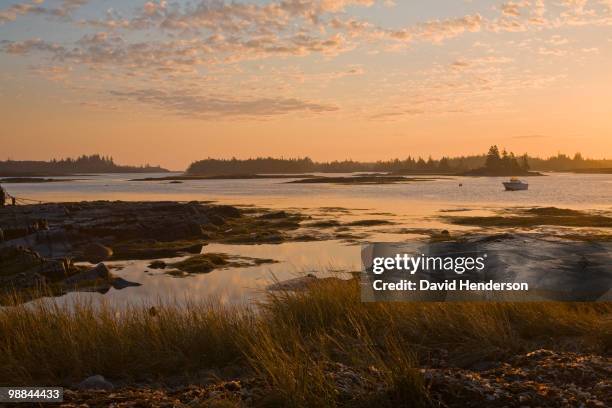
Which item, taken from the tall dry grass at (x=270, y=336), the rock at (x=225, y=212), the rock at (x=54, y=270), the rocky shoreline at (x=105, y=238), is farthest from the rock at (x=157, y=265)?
the rock at (x=225, y=212)

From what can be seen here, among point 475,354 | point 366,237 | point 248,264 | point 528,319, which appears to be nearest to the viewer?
point 475,354

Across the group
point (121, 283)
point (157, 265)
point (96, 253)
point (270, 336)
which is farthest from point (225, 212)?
point (270, 336)

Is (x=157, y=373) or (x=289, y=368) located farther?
(x=157, y=373)

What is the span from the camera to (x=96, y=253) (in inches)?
1188

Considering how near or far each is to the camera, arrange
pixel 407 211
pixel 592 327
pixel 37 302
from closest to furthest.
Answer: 1. pixel 592 327
2. pixel 37 302
3. pixel 407 211

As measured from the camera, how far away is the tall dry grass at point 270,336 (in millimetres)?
7781

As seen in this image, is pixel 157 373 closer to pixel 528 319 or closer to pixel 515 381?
pixel 515 381

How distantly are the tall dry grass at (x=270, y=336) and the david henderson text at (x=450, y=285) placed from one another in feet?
4.18

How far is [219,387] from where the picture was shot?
6.06 metres

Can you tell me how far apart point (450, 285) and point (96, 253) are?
23385 mm

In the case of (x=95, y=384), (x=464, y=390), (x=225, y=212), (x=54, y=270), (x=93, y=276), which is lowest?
(x=93, y=276)

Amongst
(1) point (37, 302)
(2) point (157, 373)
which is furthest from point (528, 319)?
(1) point (37, 302)

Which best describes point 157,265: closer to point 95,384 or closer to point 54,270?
point 54,270

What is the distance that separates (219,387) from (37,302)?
5260 mm
